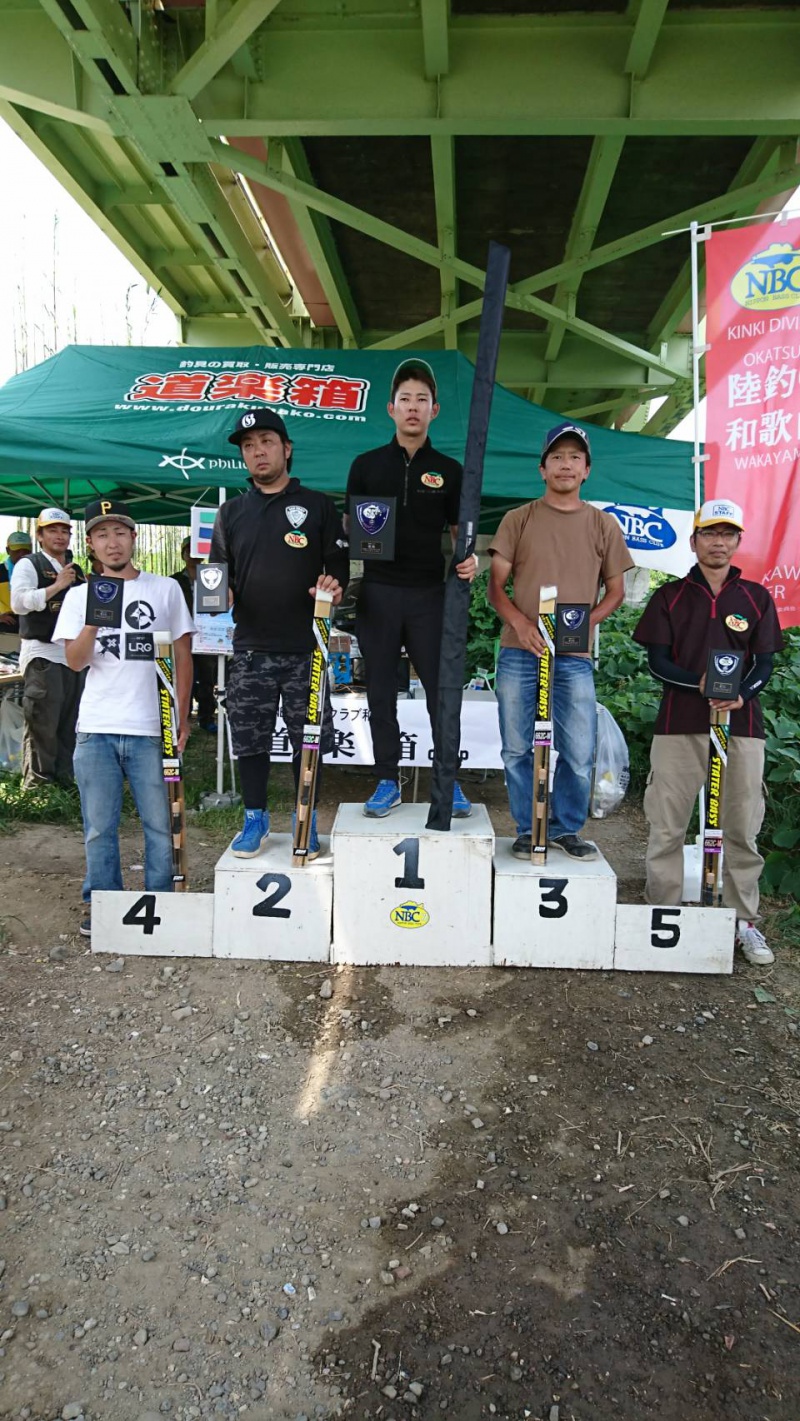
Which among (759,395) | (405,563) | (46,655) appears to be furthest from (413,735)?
(759,395)

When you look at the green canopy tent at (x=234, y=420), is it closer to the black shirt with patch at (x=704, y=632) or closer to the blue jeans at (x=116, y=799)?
the black shirt with patch at (x=704, y=632)

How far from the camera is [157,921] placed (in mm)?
3166

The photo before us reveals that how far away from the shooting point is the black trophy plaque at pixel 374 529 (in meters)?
2.87

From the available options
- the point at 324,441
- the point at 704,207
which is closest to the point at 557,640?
the point at 324,441

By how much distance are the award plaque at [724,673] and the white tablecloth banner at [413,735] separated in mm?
2470

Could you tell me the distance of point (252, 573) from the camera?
3.16 metres

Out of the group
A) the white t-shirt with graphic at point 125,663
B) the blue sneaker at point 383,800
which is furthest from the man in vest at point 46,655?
the blue sneaker at point 383,800

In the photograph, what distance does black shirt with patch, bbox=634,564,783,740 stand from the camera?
3.27 meters

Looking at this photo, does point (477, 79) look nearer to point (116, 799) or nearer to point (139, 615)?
point (139, 615)

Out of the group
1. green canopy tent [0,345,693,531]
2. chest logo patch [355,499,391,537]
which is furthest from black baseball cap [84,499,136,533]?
green canopy tent [0,345,693,531]

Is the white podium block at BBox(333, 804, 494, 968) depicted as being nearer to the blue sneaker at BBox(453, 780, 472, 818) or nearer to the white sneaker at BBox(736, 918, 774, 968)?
the blue sneaker at BBox(453, 780, 472, 818)

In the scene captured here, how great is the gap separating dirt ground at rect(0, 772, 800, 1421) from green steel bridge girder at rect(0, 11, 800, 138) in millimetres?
4782

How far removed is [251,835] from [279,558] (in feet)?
3.65

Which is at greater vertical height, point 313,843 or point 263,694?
point 263,694
